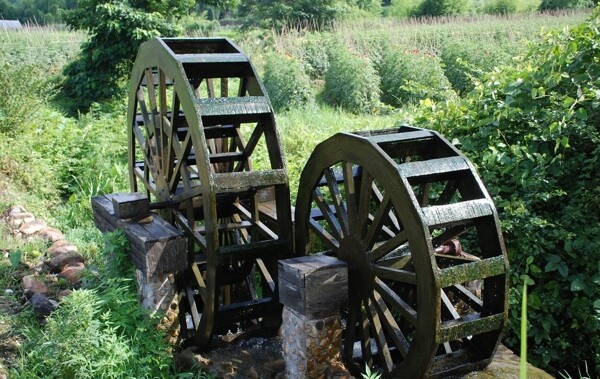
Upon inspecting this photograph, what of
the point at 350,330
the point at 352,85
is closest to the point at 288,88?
the point at 352,85

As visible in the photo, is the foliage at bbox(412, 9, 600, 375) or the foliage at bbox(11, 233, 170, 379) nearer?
the foliage at bbox(11, 233, 170, 379)

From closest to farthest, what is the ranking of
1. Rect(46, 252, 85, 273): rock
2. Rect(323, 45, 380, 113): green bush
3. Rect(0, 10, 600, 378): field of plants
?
Rect(0, 10, 600, 378): field of plants → Rect(46, 252, 85, 273): rock → Rect(323, 45, 380, 113): green bush

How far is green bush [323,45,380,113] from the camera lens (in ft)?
44.8

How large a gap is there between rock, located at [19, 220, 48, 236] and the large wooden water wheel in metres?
1.63

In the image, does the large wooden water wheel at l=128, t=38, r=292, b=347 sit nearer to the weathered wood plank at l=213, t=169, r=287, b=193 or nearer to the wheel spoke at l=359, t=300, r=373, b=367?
the weathered wood plank at l=213, t=169, r=287, b=193

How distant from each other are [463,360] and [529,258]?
139 cm

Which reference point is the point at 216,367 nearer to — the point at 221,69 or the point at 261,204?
the point at 261,204

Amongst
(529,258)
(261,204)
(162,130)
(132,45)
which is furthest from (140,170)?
(132,45)

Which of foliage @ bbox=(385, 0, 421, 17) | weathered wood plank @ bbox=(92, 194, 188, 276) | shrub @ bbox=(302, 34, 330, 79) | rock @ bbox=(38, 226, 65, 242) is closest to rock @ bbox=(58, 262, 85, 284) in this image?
rock @ bbox=(38, 226, 65, 242)

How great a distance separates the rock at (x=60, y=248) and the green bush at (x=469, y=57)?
981 cm

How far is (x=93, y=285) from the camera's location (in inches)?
207

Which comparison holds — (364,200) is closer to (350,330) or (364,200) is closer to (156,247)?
(350,330)

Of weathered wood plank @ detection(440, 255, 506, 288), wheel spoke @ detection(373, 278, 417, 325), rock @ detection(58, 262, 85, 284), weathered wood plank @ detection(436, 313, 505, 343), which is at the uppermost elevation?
weathered wood plank @ detection(440, 255, 506, 288)

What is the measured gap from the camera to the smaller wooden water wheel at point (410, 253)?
12.4ft
